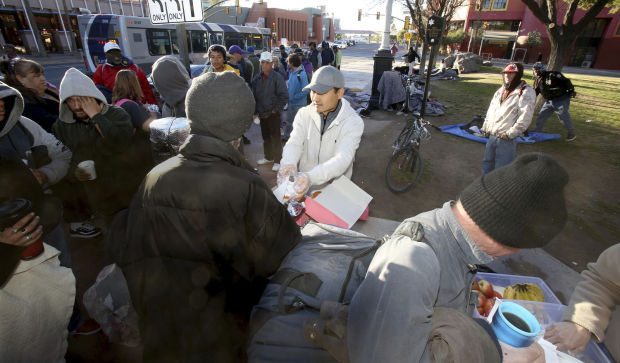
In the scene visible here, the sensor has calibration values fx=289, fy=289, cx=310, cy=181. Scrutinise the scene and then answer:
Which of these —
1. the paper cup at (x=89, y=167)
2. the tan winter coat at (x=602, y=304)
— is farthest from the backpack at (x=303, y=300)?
the paper cup at (x=89, y=167)

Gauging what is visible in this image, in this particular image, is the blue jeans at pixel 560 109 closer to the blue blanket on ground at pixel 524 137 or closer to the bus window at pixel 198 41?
the blue blanket on ground at pixel 524 137

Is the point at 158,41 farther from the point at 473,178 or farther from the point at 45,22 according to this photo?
the point at 45,22

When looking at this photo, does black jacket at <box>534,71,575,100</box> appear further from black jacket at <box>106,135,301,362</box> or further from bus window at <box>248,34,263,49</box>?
bus window at <box>248,34,263,49</box>

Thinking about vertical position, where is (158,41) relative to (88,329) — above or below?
above

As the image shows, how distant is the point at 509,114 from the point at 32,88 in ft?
20.6

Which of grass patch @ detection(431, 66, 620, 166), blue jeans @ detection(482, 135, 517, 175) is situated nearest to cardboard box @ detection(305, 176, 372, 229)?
blue jeans @ detection(482, 135, 517, 175)

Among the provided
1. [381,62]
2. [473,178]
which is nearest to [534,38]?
[381,62]

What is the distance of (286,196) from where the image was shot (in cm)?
222

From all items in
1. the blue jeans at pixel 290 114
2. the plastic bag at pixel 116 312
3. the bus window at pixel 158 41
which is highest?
the bus window at pixel 158 41

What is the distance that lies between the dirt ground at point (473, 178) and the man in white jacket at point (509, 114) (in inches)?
45.9

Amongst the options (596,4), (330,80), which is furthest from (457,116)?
(330,80)

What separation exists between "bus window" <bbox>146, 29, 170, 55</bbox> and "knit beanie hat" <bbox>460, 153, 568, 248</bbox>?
1801cm

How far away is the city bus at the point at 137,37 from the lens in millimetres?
13375

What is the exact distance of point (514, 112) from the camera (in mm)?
4324
